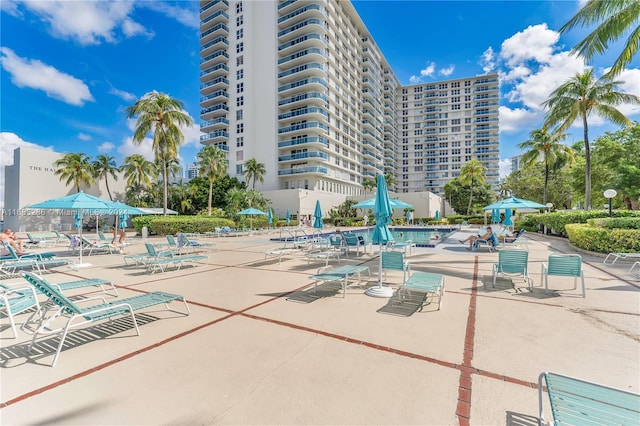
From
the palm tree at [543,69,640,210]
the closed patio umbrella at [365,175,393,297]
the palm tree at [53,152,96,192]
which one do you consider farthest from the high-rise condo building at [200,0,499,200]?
the closed patio umbrella at [365,175,393,297]

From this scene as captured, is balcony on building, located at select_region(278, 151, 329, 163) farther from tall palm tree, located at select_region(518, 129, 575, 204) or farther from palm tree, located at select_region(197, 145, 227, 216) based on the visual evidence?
tall palm tree, located at select_region(518, 129, 575, 204)

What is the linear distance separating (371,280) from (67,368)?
247 inches

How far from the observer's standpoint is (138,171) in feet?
136

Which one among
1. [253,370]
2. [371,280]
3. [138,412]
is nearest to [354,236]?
[371,280]

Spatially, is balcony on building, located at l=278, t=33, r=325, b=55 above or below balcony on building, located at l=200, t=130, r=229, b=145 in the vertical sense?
above

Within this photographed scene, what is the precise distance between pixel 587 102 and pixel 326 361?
2486cm

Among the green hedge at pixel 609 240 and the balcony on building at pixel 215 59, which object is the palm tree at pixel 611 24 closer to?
the green hedge at pixel 609 240

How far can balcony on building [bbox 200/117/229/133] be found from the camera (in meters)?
54.5

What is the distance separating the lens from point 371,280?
312 inches

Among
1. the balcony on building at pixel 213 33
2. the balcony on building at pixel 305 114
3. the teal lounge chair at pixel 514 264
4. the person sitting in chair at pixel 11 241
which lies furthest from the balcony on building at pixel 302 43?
the teal lounge chair at pixel 514 264

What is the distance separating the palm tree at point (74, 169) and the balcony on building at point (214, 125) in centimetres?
2175

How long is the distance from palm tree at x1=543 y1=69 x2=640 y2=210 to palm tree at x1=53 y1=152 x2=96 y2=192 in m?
49.8

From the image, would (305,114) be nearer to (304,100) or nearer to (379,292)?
(304,100)

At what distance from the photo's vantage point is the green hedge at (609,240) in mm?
10852
